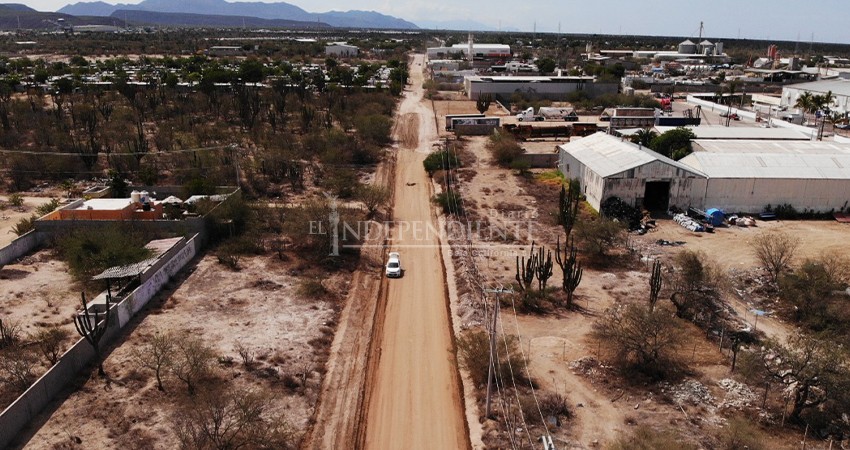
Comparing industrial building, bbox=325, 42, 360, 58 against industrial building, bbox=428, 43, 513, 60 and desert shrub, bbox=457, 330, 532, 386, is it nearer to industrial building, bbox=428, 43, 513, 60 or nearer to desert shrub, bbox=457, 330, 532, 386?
industrial building, bbox=428, 43, 513, 60

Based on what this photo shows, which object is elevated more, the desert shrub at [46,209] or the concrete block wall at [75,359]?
the desert shrub at [46,209]

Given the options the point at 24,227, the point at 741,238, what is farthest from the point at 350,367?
the point at 741,238

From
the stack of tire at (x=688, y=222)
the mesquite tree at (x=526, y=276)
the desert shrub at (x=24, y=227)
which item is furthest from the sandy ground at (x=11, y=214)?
the stack of tire at (x=688, y=222)

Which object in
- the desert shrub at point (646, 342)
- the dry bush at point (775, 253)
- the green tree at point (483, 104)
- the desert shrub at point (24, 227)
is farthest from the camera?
the green tree at point (483, 104)

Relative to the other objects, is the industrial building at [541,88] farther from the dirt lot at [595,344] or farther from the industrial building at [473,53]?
the industrial building at [473,53]

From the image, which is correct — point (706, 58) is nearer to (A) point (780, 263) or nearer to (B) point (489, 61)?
(B) point (489, 61)

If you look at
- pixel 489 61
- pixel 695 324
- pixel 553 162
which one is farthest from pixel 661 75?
pixel 695 324
